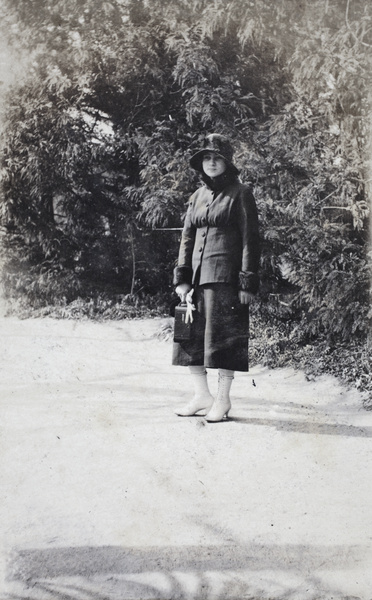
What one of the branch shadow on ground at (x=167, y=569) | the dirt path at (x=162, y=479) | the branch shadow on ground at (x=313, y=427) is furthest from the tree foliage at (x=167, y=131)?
the branch shadow on ground at (x=167, y=569)

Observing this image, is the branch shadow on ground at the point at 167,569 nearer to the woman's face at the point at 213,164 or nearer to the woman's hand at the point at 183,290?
the woman's hand at the point at 183,290

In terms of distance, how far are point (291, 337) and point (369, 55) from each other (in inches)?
61.4

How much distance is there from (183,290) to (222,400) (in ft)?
2.00

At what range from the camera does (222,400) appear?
2.73 metres

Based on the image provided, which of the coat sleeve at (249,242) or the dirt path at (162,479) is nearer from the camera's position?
the dirt path at (162,479)

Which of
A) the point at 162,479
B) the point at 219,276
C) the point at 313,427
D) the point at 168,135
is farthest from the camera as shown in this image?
the point at 168,135

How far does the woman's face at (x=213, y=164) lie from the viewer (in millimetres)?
2789

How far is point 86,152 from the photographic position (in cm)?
293

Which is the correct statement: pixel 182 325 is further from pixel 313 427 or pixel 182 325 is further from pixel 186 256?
pixel 313 427

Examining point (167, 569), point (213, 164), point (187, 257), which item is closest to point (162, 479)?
point (167, 569)

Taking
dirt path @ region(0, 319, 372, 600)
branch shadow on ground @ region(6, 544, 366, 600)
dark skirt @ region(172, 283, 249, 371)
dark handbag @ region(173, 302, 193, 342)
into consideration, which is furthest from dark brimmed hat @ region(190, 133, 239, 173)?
branch shadow on ground @ region(6, 544, 366, 600)

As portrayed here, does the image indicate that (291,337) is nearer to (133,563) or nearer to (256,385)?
(256,385)

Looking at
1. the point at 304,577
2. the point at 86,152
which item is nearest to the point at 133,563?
the point at 304,577

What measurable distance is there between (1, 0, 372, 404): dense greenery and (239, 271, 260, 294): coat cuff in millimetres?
267
